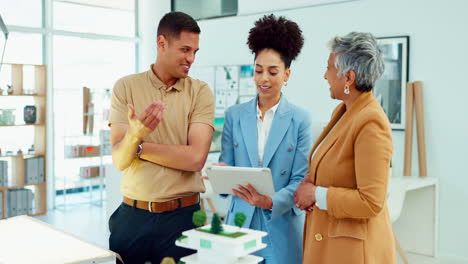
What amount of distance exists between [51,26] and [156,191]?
6404 millimetres

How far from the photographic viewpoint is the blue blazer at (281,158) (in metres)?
2.20

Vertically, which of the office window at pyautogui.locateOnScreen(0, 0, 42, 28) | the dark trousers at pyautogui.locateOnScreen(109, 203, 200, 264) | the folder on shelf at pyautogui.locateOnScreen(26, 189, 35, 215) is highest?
the office window at pyautogui.locateOnScreen(0, 0, 42, 28)

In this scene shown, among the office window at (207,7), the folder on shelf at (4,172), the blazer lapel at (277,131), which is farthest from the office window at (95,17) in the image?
the blazer lapel at (277,131)

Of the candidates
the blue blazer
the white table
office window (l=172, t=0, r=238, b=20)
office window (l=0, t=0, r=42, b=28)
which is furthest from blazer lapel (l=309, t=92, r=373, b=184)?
office window (l=0, t=0, r=42, b=28)

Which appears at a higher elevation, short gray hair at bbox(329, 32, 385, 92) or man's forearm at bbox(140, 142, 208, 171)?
short gray hair at bbox(329, 32, 385, 92)

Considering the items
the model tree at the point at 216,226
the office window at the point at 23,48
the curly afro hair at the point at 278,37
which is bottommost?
the model tree at the point at 216,226

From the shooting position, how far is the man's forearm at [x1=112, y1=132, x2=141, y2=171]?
201 centimetres

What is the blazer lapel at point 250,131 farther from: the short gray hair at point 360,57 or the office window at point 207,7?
the office window at point 207,7

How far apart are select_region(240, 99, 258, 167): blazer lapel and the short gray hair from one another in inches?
19.8

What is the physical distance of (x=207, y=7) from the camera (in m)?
7.58

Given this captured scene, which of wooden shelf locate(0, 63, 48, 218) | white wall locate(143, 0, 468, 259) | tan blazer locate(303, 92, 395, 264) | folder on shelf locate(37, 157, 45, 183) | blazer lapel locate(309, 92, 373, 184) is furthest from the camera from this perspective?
folder on shelf locate(37, 157, 45, 183)

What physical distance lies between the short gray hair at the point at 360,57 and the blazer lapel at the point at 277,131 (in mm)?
402

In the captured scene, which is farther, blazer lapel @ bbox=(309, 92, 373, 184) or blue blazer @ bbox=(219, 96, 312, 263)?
blue blazer @ bbox=(219, 96, 312, 263)

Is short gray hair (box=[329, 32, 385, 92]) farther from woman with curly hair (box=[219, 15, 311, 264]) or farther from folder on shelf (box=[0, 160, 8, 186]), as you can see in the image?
folder on shelf (box=[0, 160, 8, 186])
